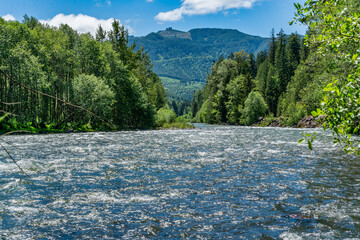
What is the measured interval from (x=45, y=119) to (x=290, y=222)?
139ft

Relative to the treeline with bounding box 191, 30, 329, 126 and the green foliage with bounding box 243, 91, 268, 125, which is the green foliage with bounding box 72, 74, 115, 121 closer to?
the green foliage with bounding box 243, 91, 268, 125

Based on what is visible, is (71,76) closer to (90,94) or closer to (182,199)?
(90,94)

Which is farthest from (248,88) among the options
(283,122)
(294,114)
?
(294,114)

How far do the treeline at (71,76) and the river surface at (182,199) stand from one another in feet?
76.7

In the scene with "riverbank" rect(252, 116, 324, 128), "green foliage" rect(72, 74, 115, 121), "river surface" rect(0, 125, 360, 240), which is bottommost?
"riverbank" rect(252, 116, 324, 128)

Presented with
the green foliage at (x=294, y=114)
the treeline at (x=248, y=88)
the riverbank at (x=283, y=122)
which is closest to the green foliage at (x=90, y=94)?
the riverbank at (x=283, y=122)

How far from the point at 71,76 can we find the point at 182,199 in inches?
2032

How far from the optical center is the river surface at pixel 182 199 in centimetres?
704

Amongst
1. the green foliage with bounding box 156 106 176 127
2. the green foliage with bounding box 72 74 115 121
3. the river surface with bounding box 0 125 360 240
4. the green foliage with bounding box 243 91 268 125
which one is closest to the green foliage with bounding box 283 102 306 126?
the green foliage with bounding box 243 91 268 125

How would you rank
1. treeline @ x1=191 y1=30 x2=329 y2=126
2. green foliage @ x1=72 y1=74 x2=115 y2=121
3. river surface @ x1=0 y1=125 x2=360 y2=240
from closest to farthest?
river surface @ x1=0 y1=125 x2=360 y2=240, green foliage @ x1=72 y1=74 x2=115 y2=121, treeline @ x1=191 y1=30 x2=329 y2=126

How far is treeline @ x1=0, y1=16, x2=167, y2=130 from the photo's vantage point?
3794 cm

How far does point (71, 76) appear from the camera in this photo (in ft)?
180

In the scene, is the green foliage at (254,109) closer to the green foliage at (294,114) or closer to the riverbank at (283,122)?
the riverbank at (283,122)

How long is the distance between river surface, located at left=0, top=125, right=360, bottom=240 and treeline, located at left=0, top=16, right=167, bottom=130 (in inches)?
920
